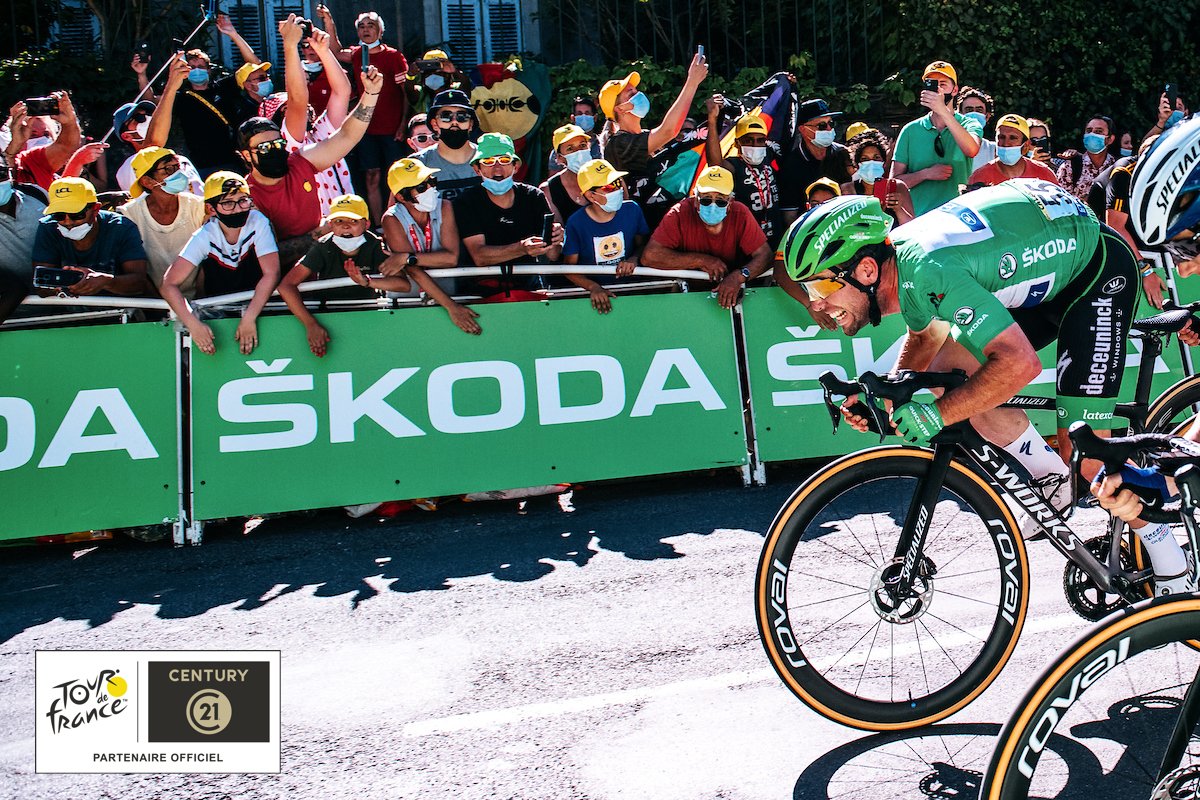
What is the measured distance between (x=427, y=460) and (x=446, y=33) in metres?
7.82

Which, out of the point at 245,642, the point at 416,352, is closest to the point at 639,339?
the point at 416,352

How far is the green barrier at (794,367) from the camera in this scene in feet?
25.2

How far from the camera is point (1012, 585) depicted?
164 inches

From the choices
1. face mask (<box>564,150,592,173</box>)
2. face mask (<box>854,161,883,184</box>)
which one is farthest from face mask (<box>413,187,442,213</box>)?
face mask (<box>854,161,883,184</box>)

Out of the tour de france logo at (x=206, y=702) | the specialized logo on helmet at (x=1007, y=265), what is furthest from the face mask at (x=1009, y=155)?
the tour de france logo at (x=206, y=702)

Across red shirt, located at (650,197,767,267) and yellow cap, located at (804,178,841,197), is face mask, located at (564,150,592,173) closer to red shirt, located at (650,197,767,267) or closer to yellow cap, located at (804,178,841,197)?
Answer: red shirt, located at (650,197,767,267)

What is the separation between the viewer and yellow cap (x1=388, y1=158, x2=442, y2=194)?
24.8ft

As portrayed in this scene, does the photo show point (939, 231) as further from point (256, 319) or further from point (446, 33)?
point (446, 33)

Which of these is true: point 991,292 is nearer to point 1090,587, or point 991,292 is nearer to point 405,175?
point 1090,587

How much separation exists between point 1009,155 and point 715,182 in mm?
3062

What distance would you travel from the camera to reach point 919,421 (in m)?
4.07

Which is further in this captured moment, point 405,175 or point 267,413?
point 405,175

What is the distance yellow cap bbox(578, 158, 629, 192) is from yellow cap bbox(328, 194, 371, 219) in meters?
1.46

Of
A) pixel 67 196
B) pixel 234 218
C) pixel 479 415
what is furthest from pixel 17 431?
pixel 479 415
